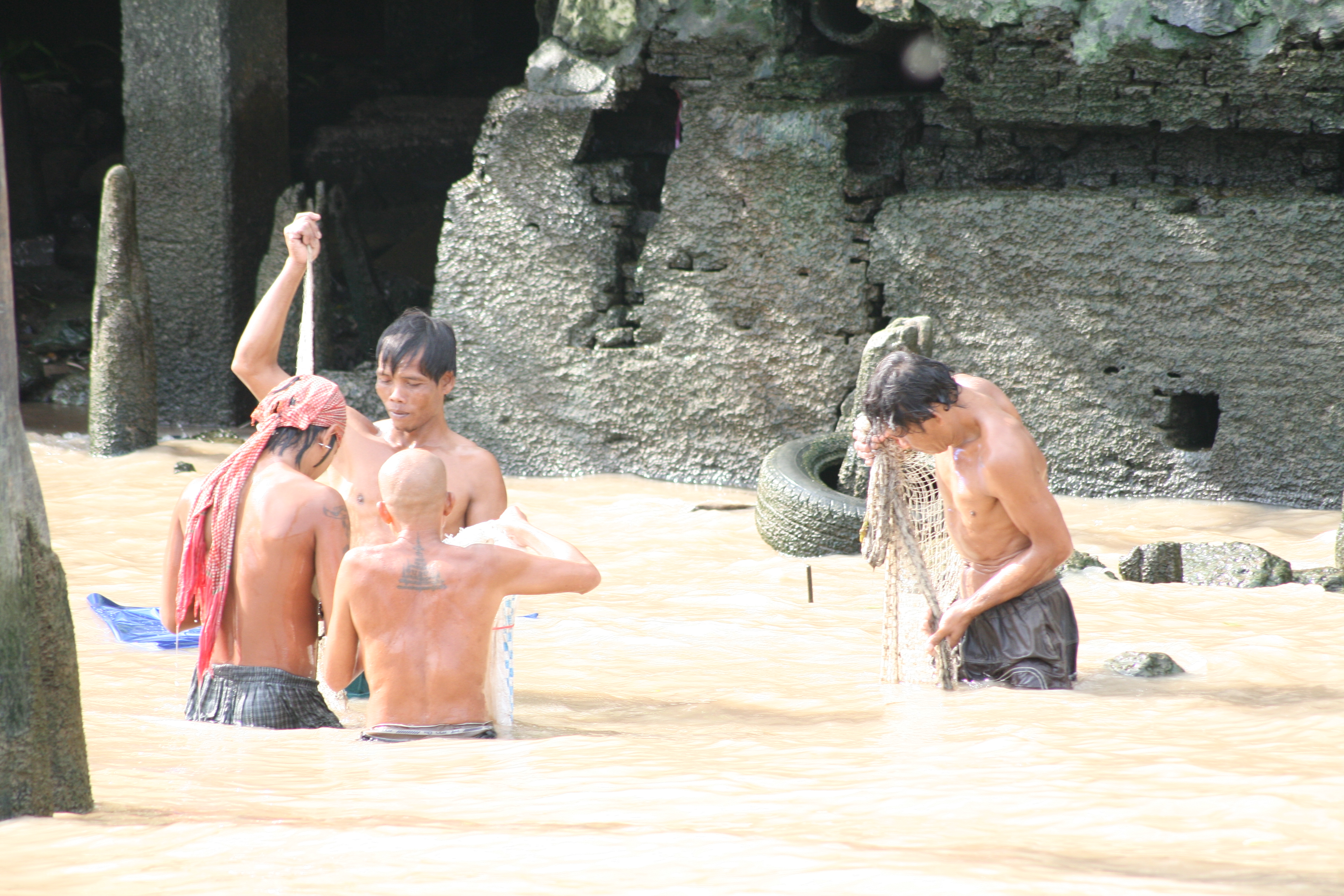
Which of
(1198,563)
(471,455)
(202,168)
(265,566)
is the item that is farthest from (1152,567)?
(202,168)

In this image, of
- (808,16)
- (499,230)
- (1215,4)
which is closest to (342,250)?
(499,230)

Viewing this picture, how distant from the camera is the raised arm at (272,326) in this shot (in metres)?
4.48

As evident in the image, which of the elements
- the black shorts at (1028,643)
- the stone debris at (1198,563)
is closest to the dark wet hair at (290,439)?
the black shorts at (1028,643)

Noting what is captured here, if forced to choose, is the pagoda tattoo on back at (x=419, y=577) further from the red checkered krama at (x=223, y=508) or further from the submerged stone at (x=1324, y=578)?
the submerged stone at (x=1324, y=578)

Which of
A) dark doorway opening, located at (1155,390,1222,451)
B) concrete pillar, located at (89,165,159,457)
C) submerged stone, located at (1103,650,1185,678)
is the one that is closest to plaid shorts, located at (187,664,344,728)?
submerged stone, located at (1103,650,1185,678)

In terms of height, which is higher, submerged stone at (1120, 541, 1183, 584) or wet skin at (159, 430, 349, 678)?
wet skin at (159, 430, 349, 678)

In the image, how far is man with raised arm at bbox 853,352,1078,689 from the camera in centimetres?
430

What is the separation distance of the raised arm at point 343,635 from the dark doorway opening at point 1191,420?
5.40m

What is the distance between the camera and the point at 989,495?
4.41 meters

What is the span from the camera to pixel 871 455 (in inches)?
179

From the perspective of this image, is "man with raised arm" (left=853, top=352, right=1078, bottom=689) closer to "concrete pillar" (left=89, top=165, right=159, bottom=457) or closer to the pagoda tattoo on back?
the pagoda tattoo on back

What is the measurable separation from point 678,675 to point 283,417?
182 cm

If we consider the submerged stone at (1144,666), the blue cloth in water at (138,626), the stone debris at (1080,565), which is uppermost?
the submerged stone at (1144,666)

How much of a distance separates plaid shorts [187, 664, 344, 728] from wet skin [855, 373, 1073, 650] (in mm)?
1865
